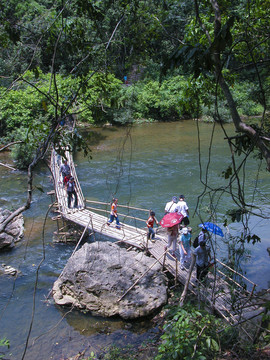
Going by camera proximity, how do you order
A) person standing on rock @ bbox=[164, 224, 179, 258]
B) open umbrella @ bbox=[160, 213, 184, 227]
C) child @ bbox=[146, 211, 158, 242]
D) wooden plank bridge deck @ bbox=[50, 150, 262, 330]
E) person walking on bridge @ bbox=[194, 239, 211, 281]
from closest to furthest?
wooden plank bridge deck @ bbox=[50, 150, 262, 330], person walking on bridge @ bbox=[194, 239, 211, 281], open umbrella @ bbox=[160, 213, 184, 227], person standing on rock @ bbox=[164, 224, 179, 258], child @ bbox=[146, 211, 158, 242]

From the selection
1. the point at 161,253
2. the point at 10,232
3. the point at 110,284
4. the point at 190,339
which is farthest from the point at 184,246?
the point at 10,232

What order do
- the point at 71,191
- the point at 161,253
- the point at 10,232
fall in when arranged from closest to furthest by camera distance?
the point at 161,253 → the point at 10,232 → the point at 71,191

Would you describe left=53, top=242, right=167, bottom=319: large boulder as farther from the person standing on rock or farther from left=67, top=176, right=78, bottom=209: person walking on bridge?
left=67, top=176, right=78, bottom=209: person walking on bridge

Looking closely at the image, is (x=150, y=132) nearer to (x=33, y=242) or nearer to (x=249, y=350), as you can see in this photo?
(x=33, y=242)

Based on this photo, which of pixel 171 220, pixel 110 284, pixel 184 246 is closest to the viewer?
pixel 110 284

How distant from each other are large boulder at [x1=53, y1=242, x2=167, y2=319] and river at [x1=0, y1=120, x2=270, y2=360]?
26cm

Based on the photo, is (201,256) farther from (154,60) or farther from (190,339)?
(154,60)

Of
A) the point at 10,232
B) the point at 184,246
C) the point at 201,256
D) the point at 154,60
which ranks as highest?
the point at 154,60

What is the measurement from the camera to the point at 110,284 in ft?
24.8

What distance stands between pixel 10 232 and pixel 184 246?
18.3 ft

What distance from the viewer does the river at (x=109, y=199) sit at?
6770 millimetres

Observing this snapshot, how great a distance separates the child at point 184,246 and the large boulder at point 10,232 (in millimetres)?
5164

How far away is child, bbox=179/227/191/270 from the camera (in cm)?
769

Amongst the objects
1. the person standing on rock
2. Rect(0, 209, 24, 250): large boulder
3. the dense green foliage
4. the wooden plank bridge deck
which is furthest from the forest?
Rect(0, 209, 24, 250): large boulder
